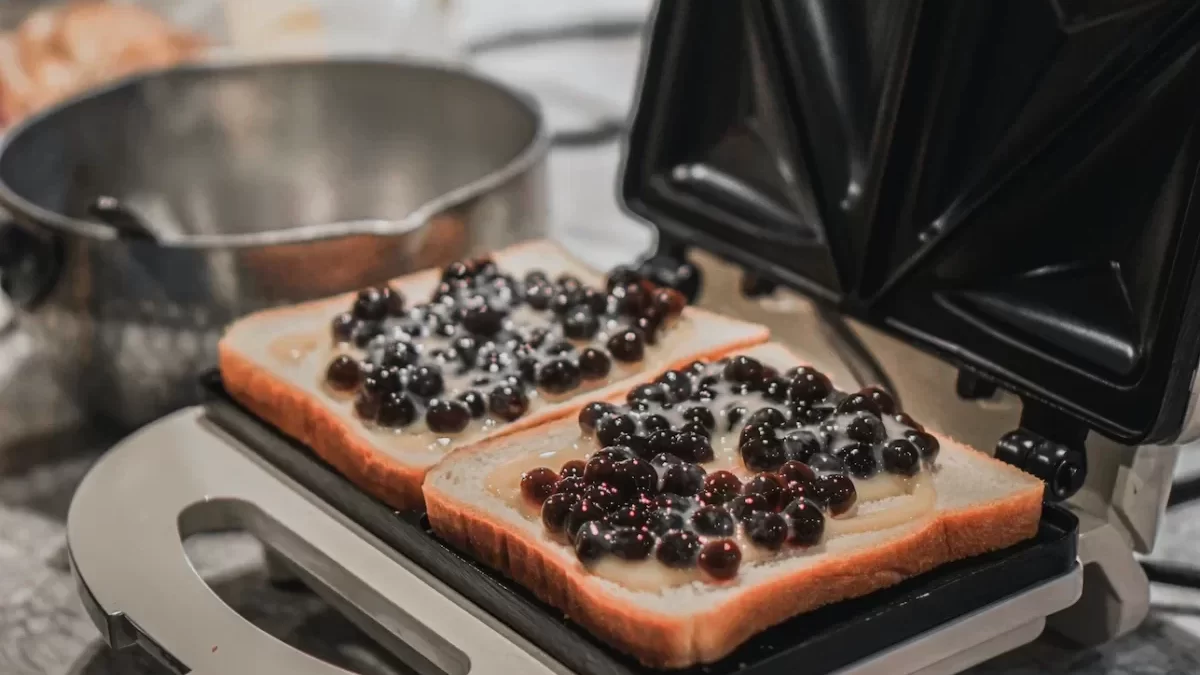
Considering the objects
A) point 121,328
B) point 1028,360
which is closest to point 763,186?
point 1028,360

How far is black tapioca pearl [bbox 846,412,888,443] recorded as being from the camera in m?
0.94

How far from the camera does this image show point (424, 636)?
2.93 ft

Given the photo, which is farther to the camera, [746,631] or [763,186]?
[763,186]

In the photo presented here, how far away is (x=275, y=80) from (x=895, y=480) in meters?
1.09

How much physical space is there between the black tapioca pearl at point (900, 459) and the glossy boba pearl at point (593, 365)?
26 centimetres

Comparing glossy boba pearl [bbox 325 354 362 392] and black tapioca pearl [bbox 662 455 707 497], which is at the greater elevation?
black tapioca pearl [bbox 662 455 707 497]

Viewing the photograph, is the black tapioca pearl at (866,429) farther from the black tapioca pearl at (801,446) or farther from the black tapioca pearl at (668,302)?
the black tapioca pearl at (668,302)

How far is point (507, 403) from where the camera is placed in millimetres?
1046

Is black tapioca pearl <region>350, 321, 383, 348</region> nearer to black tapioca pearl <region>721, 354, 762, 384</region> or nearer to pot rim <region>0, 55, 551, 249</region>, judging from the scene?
pot rim <region>0, 55, 551, 249</region>

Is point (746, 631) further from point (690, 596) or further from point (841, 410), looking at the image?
point (841, 410)

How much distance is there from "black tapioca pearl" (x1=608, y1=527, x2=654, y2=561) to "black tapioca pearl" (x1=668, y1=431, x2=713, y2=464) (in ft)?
0.35

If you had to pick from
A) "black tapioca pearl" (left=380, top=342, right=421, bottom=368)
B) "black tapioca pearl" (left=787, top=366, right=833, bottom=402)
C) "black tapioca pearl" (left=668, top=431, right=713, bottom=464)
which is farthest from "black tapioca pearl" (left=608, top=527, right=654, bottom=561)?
"black tapioca pearl" (left=380, top=342, right=421, bottom=368)

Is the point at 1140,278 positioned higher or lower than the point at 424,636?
higher

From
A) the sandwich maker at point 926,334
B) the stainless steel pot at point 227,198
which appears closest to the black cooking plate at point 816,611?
the sandwich maker at point 926,334
